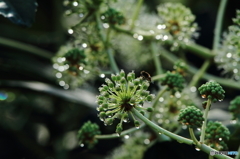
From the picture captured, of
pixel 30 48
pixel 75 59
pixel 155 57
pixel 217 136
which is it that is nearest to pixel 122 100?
pixel 217 136

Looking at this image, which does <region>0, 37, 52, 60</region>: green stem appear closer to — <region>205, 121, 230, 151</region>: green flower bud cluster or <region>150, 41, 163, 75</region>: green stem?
<region>150, 41, 163, 75</region>: green stem

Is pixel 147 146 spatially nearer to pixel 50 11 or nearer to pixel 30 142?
pixel 30 142

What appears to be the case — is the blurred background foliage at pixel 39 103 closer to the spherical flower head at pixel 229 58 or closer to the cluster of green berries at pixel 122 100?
the spherical flower head at pixel 229 58

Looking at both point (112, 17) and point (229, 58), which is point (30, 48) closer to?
point (112, 17)

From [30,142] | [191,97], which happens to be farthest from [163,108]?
[30,142]

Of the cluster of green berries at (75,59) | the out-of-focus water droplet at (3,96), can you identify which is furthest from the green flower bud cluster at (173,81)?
the out-of-focus water droplet at (3,96)

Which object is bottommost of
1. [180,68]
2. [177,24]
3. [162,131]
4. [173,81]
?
[162,131]

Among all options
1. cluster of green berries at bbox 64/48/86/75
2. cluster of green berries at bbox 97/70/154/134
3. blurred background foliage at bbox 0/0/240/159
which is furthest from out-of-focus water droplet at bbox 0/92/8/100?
cluster of green berries at bbox 97/70/154/134
